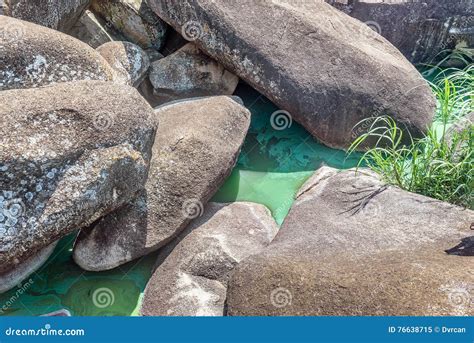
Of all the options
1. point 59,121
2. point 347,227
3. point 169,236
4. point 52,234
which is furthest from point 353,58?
point 52,234

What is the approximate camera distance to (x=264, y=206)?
4.48m

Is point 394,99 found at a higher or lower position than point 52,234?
higher

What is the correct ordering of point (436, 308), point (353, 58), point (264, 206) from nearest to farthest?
1. point (436, 308)
2. point (264, 206)
3. point (353, 58)

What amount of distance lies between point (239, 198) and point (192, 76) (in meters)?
1.37

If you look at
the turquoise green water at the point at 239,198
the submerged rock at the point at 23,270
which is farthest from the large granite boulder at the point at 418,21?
the submerged rock at the point at 23,270

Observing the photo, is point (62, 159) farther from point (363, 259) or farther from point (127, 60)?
point (363, 259)

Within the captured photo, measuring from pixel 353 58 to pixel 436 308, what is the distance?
8.84 ft

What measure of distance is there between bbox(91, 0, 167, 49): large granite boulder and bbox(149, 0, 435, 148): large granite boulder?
17.9 inches

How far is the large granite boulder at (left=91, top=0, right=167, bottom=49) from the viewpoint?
5266 millimetres

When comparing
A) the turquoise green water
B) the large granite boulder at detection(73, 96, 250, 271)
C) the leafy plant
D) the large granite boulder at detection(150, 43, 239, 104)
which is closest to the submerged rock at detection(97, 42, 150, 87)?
the large granite boulder at detection(150, 43, 239, 104)

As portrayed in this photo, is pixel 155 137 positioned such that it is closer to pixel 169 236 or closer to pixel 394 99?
A: pixel 169 236

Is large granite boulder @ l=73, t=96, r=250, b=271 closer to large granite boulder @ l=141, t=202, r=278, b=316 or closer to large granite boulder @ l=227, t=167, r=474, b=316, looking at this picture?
large granite boulder @ l=141, t=202, r=278, b=316

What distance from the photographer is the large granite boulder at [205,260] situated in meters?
3.68

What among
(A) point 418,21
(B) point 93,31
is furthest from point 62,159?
(A) point 418,21
